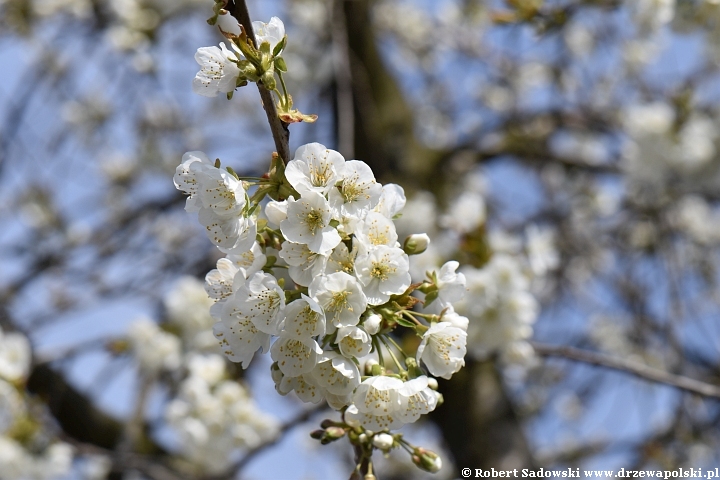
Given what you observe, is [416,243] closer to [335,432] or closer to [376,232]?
[376,232]

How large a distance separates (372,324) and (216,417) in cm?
173

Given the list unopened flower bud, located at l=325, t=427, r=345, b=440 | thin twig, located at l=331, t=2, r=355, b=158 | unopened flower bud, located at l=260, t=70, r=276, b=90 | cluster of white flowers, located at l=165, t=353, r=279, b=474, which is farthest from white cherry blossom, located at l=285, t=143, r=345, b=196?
cluster of white flowers, located at l=165, t=353, r=279, b=474

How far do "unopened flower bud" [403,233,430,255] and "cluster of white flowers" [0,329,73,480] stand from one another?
201 centimetres

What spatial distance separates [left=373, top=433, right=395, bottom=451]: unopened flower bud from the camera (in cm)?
104

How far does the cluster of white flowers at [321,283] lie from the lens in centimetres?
95

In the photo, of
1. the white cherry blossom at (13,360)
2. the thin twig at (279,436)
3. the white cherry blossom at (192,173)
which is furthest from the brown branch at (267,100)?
the white cherry blossom at (13,360)

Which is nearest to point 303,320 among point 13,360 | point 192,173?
point 192,173

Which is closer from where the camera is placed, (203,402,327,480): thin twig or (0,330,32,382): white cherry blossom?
(203,402,327,480): thin twig

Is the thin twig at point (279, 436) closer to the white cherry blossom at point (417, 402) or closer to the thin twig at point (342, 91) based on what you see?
the white cherry blossom at point (417, 402)

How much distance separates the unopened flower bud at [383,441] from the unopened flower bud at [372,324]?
198 millimetres

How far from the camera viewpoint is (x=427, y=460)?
111 centimetres

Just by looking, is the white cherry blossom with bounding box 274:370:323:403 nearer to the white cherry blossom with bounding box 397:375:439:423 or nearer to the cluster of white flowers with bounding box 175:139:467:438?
the cluster of white flowers with bounding box 175:139:467:438

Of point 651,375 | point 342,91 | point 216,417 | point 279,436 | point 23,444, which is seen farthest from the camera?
point 342,91

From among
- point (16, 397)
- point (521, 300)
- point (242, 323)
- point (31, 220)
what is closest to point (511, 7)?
point (521, 300)
